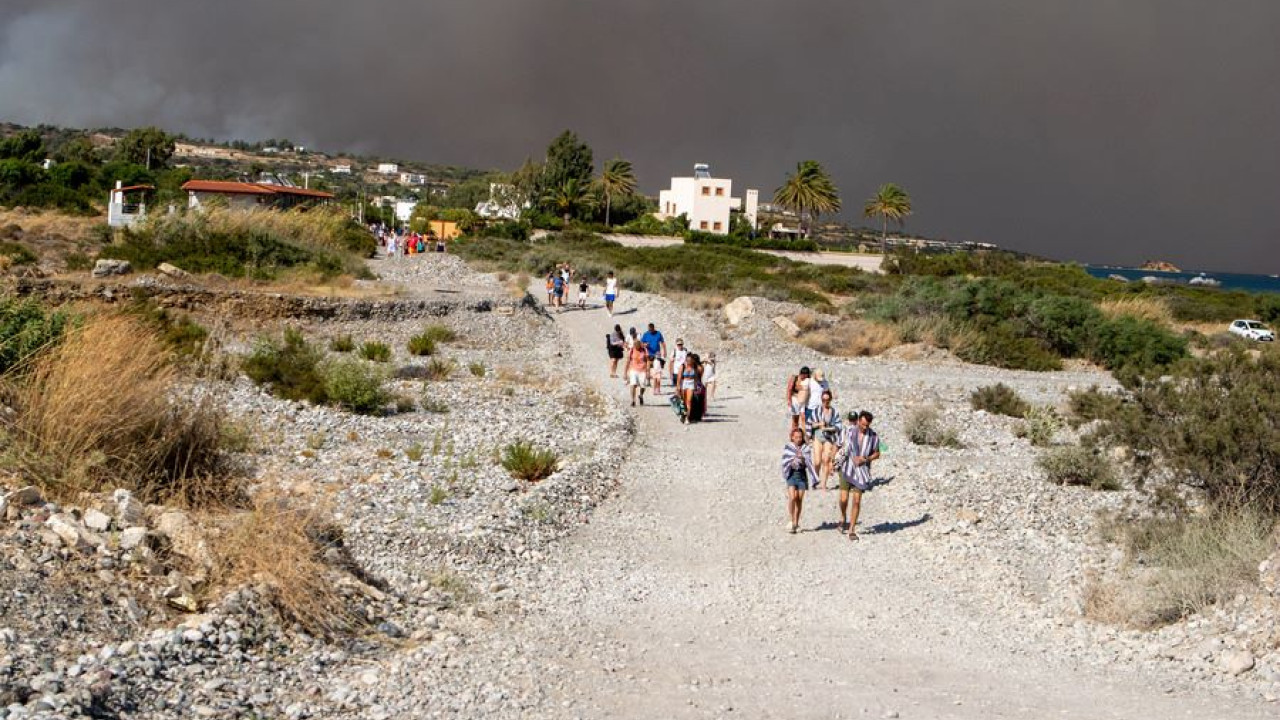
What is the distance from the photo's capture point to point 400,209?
4520 inches

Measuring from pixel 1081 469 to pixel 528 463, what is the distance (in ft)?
26.4

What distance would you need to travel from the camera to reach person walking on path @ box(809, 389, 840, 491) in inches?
641

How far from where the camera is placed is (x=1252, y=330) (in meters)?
51.2

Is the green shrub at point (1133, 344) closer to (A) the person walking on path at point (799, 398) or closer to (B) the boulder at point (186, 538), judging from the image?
(A) the person walking on path at point (799, 398)

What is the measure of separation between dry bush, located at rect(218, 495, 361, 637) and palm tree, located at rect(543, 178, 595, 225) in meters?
96.8

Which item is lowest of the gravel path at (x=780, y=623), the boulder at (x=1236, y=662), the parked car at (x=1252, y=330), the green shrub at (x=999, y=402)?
the gravel path at (x=780, y=623)

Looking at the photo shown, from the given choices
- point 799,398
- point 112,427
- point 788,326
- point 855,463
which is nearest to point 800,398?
point 799,398

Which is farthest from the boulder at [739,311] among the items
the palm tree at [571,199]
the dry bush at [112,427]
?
the palm tree at [571,199]

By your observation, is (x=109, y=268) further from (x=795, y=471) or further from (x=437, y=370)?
(x=795, y=471)

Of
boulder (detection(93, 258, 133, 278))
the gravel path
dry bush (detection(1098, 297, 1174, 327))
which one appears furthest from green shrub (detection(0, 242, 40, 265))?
dry bush (detection(1098, 297, 1174, 327))

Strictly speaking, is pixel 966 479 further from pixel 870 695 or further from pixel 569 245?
pixel 569 245

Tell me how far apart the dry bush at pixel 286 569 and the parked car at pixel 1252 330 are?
1894 inches

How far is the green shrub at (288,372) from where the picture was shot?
20.3 metres

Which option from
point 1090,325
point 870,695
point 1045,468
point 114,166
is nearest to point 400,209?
point 114,166
